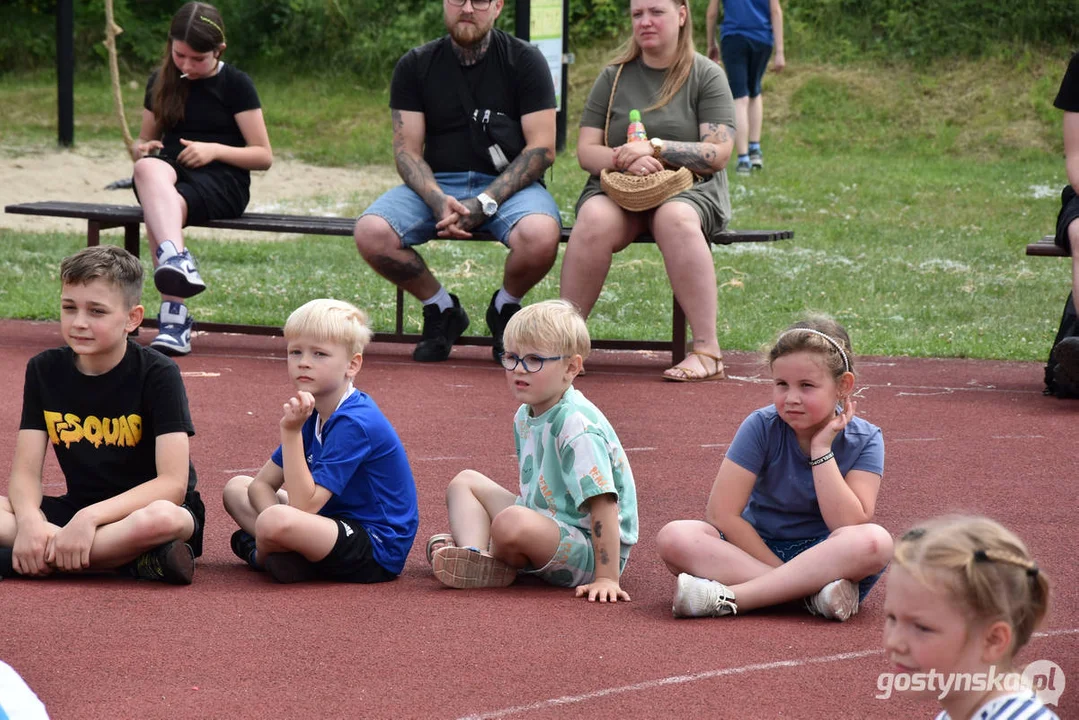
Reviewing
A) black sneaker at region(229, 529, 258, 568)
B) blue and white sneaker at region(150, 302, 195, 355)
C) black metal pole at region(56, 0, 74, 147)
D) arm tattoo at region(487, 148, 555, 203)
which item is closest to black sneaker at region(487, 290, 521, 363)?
arm tattoo at region(487, 148, 555, 203)

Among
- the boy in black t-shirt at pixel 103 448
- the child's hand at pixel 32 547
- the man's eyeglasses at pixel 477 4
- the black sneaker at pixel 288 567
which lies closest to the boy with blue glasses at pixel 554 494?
the black sneaker at pixel 288 567

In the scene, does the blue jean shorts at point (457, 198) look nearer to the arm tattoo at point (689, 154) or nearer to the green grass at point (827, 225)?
the arm tattoo at point (689, 154)

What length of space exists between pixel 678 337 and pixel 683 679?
15.0 feet

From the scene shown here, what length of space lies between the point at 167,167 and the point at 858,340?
13.0 feet

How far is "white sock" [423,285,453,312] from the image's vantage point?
7.75 m

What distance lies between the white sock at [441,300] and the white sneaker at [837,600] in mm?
4210

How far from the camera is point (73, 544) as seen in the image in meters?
3.99

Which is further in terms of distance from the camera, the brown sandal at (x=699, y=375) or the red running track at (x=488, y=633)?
the brown sandal at (x=699, y=375)

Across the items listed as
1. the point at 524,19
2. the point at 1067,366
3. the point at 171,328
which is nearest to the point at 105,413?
the point at 171,328

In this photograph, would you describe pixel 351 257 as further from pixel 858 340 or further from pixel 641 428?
pixel 641 428

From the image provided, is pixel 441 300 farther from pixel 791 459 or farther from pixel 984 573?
pixel 984 573

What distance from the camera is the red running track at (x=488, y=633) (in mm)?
3188

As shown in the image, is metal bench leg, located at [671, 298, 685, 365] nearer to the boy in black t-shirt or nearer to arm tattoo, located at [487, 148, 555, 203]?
arm tattoo, located at [487, 148, 555, 203]

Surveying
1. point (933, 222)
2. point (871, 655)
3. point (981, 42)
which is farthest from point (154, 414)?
point (981, 42)
